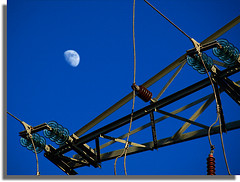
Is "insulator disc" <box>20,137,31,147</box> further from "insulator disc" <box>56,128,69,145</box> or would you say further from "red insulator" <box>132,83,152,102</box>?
"red insulator" <box>132,83,152,102</box>

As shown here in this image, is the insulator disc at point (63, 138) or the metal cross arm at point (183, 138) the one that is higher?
the insulator disc at point (63, 138)

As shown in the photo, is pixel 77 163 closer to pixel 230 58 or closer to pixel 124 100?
pixel 124 100

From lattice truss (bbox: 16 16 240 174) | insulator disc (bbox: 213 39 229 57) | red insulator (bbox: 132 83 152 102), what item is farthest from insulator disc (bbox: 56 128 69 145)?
insulator disc (bbox: 213 39 229 57)

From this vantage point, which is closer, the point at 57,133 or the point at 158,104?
the point at 158,104

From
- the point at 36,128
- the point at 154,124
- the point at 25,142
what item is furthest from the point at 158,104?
the point at 25,142

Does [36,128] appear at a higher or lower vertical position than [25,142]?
higher

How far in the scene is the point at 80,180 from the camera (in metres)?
3.20

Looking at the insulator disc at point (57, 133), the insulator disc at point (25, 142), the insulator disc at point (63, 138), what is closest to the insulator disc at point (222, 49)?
the insulator disc at point (57, 133)

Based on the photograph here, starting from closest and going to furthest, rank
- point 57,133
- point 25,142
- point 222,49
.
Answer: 1. point 222,49
2. point 57,133
3. point 25,142

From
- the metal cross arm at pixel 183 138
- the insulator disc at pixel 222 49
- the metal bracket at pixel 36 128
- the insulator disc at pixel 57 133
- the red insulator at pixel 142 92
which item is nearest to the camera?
the insulator disc at pixel 222 49

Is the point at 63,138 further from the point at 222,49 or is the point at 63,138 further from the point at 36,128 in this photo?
the point at 222,49

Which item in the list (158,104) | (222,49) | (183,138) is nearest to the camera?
(222,49)

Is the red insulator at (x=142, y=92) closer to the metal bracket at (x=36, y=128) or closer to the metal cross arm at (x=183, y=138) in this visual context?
the metal cross arm at (x=183, y=138)

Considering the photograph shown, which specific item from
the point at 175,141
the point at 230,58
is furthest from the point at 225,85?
the point at 175,141
